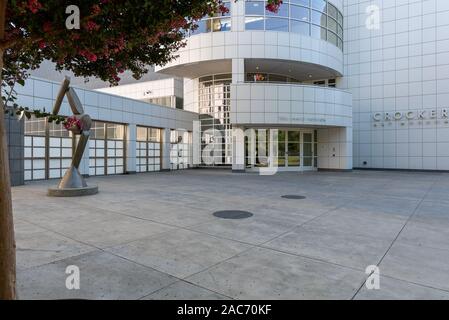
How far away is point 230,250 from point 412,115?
24.6 meters

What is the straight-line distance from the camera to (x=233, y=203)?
9031 mm

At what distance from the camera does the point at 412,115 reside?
2391 centimetres

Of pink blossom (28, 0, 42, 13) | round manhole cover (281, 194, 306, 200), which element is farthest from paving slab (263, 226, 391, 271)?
pink blossom (28, 0, 42, 13)

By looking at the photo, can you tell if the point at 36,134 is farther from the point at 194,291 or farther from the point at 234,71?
the point at 194,291

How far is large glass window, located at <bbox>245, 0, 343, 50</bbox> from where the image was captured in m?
21.9

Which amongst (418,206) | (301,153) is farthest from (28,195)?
(301,153)

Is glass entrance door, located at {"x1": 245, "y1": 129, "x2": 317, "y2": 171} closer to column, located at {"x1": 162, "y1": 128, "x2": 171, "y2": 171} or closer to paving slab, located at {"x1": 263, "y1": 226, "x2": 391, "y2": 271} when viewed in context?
column, located at {"x1": 162, "y1": 128, "x2": 171, "y2": 171}

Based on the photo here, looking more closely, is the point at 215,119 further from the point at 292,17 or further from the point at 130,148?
the point at 292,17

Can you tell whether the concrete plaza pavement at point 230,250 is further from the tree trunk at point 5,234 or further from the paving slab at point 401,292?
the tree trunk at point 5,234

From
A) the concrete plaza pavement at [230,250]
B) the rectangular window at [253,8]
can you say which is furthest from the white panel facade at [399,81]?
the concrete plaza pavement at [230,250]

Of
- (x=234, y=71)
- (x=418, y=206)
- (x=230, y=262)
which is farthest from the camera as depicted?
(x=234, y=71)

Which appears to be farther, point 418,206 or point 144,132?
point 144,132

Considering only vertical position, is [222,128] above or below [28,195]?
above
